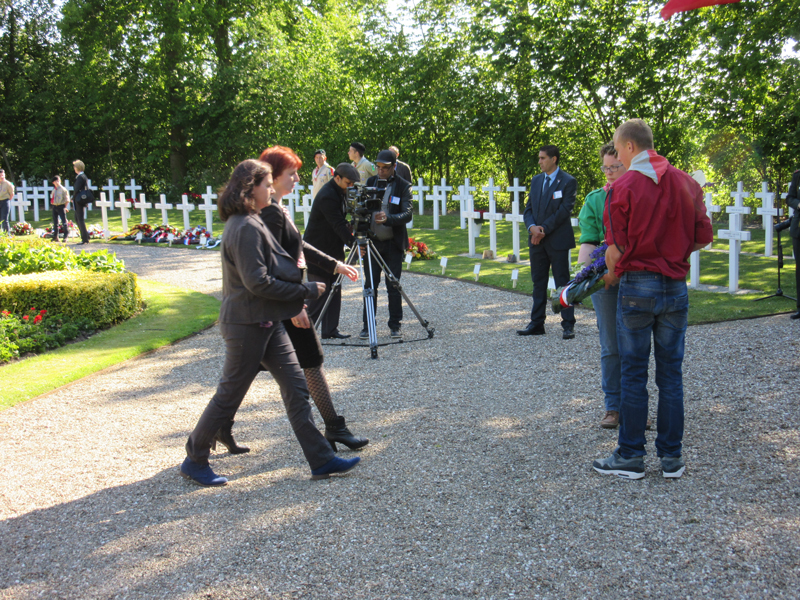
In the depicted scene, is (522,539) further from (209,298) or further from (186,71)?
(186,71)

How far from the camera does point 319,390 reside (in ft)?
15.2

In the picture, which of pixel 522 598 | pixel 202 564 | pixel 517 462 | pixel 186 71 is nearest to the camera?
pixel 522 598

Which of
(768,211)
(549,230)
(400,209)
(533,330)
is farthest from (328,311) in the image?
(768,211)

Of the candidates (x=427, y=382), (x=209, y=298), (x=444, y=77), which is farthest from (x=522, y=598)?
(x=444, y=77)

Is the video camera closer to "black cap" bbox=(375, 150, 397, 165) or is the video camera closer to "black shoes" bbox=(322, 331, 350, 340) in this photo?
"black cap" bbox=(375, 150, 397, 165)

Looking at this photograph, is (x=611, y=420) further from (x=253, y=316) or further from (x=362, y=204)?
(x=362, y=204)

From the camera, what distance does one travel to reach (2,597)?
3148 mm

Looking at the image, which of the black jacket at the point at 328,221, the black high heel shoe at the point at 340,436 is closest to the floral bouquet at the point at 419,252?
the black jacket at the point at 328,221

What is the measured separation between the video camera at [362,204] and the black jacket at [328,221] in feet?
0.42

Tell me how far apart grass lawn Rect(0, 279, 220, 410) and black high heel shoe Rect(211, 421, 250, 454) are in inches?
97.7

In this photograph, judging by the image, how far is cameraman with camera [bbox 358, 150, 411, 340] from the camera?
7.81m

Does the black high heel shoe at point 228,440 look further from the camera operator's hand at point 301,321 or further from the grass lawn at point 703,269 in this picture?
the grass lawn at point 703,269

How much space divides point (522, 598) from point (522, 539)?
493mm

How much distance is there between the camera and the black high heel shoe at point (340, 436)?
184 inches
